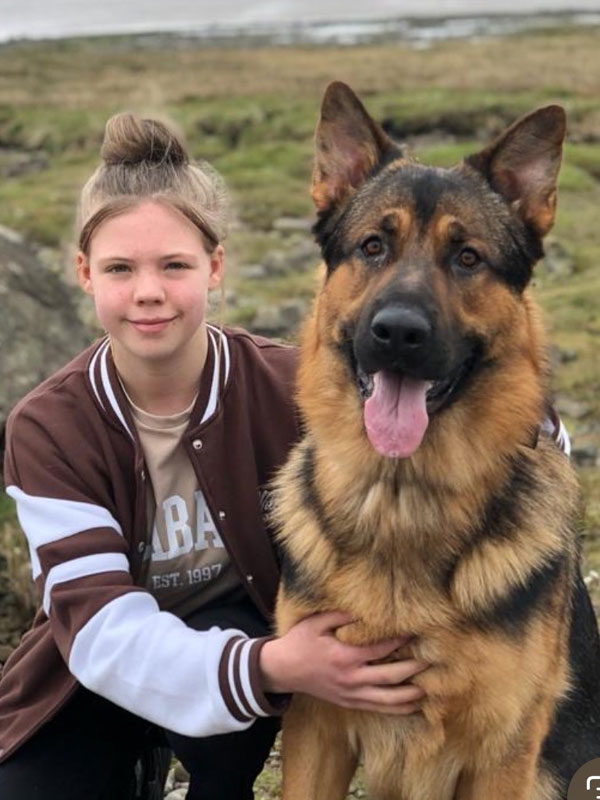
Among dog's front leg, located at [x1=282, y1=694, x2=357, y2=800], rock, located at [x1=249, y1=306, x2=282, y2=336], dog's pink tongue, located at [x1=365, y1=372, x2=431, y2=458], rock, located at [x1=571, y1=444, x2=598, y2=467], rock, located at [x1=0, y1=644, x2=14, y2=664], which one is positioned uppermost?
dog's pink tongue, located at [x1=365, y1=372, x2=431, y2=458]

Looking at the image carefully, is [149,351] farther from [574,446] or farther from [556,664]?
[574,446]

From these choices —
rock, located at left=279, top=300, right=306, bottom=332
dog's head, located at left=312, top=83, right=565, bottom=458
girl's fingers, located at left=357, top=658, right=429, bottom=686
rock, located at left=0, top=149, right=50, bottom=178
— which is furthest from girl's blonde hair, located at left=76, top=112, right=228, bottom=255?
rock, located at left=0, top=149, right=50, bottom=178

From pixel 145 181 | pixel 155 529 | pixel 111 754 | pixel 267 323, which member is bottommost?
pixel 267 323

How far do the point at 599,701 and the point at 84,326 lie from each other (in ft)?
13.7

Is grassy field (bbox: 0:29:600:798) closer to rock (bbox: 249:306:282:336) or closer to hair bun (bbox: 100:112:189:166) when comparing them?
rock (bbox: 249:306:282:336)

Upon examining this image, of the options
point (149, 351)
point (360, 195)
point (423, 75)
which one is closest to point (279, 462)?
point (149, 351)

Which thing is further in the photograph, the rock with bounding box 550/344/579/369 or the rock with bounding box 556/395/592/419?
the rock with bounding box 550/344/579/369

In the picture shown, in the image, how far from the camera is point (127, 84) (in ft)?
135

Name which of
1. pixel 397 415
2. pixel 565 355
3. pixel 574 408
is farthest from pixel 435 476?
pixel 565 355

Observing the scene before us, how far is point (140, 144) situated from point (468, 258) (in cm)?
113

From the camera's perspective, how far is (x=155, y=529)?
3.50m

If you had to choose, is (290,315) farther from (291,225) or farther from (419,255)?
(419,255)

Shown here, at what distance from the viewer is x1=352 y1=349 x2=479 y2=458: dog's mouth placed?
9.87ft

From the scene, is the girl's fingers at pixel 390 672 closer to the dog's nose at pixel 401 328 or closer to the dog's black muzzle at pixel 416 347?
the dog's black muzzle at pixel 416 347
